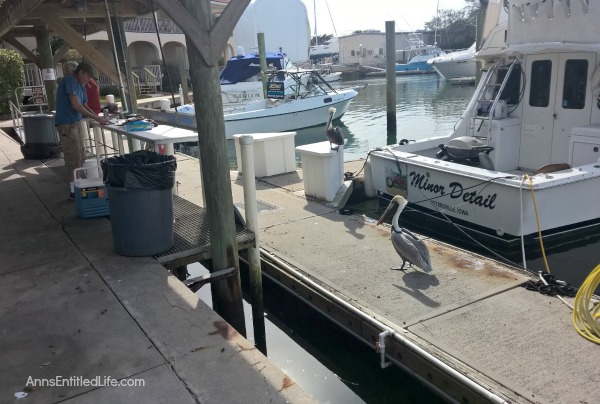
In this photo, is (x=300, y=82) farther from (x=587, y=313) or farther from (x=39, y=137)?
(x=587, y=313)

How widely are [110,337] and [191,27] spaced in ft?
7.70

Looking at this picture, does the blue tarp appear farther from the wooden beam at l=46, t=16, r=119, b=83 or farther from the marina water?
the marina water

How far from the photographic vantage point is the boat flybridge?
261 inches

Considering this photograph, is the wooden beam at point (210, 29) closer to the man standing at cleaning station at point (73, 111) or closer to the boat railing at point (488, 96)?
the man standing at cleaning station at point (73, 111)

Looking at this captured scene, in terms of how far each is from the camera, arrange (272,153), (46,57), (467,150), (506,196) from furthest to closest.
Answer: (46,57) < (272,153) < (467,150) < (506,196)

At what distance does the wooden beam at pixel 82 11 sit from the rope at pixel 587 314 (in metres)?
7.54

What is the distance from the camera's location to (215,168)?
453 cm

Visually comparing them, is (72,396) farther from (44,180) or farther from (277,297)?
(44,180)

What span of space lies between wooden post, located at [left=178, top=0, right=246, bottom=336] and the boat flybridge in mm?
3613

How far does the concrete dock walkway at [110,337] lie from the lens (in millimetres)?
3033

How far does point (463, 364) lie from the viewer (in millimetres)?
3803

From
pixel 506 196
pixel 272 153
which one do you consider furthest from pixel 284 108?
pixel 506 196

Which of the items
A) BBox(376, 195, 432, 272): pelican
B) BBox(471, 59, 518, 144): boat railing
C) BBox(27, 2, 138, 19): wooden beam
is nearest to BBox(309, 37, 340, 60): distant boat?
BBox(471, 59, 518, 144): boat railing

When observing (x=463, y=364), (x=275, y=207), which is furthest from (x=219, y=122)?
(x=275, y=207)
